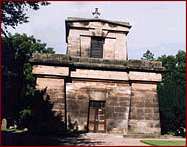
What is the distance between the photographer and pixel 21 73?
31.2 meters

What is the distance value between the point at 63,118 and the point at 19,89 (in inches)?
345

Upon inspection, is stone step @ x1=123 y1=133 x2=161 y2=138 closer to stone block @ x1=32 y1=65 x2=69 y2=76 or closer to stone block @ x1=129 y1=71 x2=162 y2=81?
stone block @ x1=129 y1=71 x2=162 y2=81

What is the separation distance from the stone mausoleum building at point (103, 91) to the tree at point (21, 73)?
334cm

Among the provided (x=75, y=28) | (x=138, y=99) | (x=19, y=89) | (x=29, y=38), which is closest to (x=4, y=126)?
(x=19, y=89)

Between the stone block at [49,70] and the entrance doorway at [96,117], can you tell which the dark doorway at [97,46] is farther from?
the entrance doorway at [96,117]

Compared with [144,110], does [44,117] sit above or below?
below

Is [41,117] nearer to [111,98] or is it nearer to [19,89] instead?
[111,98]

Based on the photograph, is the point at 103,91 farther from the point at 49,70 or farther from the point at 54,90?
the point at 49,70

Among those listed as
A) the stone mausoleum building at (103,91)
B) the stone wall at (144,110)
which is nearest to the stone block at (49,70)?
the stone mausoleum building at (103,91)

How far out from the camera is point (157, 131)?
19.7m

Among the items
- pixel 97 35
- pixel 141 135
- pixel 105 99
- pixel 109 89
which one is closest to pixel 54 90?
pixel 105 99

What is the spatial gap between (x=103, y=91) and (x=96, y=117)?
156 cm

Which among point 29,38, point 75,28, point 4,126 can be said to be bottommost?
point 4,126

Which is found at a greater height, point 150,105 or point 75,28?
point 75,28
